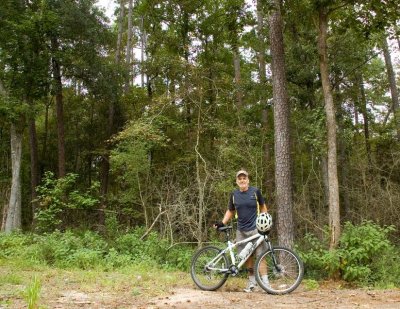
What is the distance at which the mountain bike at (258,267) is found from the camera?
6.39 m

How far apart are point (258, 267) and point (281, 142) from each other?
3321 millimetres

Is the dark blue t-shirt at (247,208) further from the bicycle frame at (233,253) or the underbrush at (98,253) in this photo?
the underbrush at (98,253)

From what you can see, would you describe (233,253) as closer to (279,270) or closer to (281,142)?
(279,270)

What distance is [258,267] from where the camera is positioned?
6.38 meters

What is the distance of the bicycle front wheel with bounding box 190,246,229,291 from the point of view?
→ 6.70m

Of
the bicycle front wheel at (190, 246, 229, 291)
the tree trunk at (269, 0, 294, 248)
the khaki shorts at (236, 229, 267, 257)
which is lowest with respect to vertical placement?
the bicycle front wheel at (190, 246, 229, 291)

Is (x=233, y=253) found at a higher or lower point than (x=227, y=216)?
lower

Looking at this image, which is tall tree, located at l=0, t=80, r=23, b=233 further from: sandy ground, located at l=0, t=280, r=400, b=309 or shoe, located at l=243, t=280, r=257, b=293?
shoe, located at l=243, t=280, r=257, b=293

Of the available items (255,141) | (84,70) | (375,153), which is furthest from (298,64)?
(84,70)

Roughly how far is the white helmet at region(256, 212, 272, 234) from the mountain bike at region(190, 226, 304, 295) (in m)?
0.18

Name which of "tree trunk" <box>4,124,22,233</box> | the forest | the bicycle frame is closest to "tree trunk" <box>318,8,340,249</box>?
the forest

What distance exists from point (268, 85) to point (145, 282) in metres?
10.5

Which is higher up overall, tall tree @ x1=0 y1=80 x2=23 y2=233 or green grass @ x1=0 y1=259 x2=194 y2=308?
tall tree @ x1=0 y1=80 x2=23 y2=233

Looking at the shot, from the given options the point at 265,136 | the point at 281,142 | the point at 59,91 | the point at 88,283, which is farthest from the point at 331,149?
the point at 59,91
